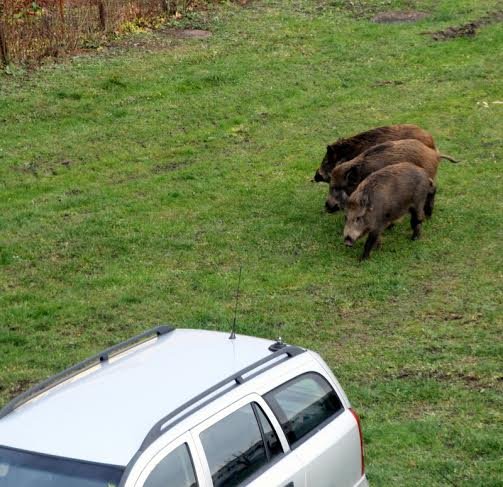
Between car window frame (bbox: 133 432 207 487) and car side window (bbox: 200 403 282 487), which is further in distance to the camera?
car side window (bbox: 200 403 282 487)

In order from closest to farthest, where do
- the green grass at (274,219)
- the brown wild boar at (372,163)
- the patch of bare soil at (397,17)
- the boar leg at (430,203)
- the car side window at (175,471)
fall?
the car side window at (175,471)
the green grass at (274,219)
the boar leg at (430,203)
the brown wild boar at (372,163)
the patch of bare soil at (397,17)

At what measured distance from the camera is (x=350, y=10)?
986 inches

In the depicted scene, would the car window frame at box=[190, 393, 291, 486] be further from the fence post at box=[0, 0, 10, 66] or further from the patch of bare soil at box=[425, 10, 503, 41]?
the patch of bare soil at box=[425, 10, 503, 41]

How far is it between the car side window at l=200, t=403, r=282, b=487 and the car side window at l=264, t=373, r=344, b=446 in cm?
15

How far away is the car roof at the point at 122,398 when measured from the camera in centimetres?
558

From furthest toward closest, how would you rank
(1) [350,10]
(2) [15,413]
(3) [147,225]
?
1. (1) [350,10]
2. (3) [147,225]
3. (2) [15,413]

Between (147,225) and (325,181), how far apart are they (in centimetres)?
288

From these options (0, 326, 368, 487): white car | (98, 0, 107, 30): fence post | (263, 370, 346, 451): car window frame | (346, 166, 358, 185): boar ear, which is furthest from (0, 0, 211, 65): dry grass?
(263, 370, 346, 451): car window frame

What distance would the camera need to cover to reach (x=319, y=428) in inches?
260

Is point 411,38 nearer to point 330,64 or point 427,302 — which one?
point 330,64

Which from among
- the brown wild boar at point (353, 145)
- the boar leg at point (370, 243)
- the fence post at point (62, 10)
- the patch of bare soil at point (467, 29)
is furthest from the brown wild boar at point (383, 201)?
the patch of bare soil at point (467, 29)

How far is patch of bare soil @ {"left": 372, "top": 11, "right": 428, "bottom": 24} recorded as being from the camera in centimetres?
2428

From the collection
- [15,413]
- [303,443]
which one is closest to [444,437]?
[303,443]

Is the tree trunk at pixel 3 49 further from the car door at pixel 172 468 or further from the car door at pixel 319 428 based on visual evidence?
the car door at pixel 172 468
